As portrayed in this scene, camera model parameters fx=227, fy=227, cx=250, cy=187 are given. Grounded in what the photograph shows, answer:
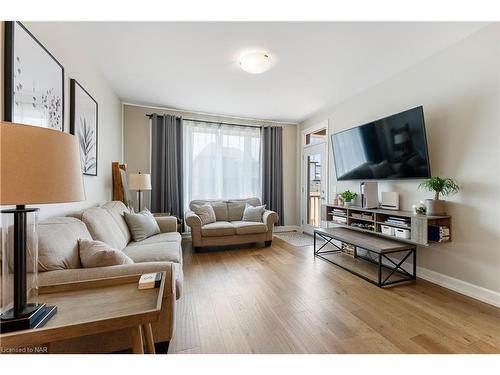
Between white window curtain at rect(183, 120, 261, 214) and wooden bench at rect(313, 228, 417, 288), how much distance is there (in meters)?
2.06

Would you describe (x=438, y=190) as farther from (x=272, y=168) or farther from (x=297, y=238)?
(x=272, y=168)

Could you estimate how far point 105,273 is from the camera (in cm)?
132

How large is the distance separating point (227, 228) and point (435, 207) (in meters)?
2.65

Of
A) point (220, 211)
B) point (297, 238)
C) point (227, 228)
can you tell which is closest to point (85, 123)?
point (227, 228)

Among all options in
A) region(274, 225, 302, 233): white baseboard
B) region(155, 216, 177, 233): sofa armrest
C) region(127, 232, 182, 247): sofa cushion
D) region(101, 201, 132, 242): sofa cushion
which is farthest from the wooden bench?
region(101, 201, 132, 242): sofa cushion

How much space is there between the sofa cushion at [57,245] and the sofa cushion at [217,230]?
2.05 m

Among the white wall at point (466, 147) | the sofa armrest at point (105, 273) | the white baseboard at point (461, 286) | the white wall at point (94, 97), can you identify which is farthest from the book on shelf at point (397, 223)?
the white wall at point (94, 97)

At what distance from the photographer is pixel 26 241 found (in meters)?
0.93

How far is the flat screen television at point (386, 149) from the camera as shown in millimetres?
2420

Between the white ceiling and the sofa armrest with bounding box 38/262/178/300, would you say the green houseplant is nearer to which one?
the white ceiling

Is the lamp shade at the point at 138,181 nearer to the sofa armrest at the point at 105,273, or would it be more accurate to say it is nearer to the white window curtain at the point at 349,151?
the sofa armrest at the point at 105,273

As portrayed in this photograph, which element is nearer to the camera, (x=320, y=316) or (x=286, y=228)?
(x=320, y=316)

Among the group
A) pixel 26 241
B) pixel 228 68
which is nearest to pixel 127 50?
pixel 228 68

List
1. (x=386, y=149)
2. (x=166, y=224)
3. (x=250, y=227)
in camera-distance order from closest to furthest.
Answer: (x=386, y=149), (x=166, y=224), (x=250, y=227)
